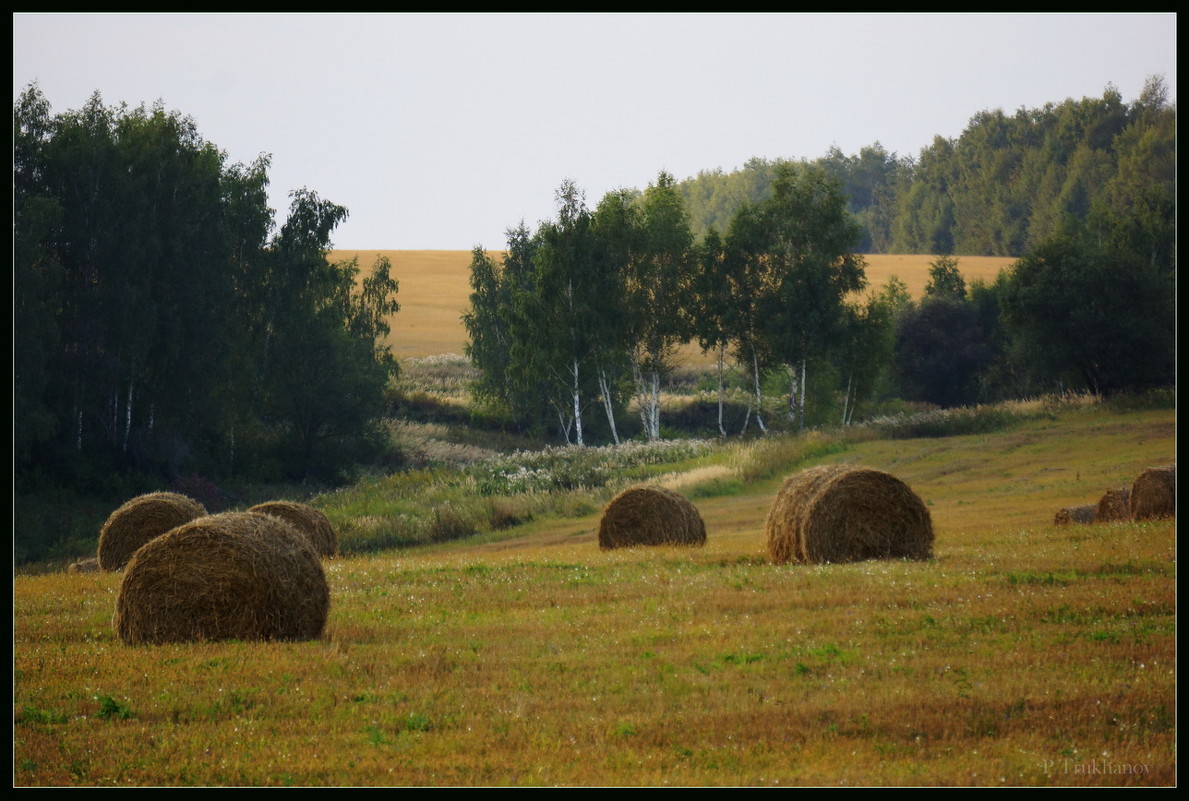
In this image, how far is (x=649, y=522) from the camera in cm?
2575

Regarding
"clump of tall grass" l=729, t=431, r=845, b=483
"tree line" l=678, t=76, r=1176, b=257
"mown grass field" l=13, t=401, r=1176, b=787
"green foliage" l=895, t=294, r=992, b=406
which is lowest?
"clump of tall grass" l=729, t=431, r=845, b=483

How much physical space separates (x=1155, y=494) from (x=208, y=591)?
19.8m

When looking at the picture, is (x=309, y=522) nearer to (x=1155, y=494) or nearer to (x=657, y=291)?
(x=1155, y=494)

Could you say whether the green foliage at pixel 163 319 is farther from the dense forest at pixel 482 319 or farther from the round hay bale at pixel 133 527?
the round hay bale at pixel 133 527

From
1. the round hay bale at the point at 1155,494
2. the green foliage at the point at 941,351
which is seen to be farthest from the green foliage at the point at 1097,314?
the round hay bale at the point at 1155,494

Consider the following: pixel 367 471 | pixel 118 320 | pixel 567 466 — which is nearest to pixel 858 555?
pixel 567 466

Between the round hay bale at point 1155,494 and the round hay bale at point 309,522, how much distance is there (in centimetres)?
1817

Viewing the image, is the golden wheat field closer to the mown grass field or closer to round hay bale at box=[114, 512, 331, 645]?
the mown grass field

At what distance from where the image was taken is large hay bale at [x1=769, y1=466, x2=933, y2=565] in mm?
20078

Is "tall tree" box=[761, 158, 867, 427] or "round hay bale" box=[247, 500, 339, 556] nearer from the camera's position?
"round hay bale" box=[247, 500, 339, 556]

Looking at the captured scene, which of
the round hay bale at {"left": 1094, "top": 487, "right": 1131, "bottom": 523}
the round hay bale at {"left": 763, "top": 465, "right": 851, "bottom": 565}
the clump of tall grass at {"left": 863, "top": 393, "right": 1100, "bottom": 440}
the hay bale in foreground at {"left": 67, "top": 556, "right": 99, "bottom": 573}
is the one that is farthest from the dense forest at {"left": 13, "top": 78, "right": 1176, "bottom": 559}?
the round hay bale at {"left": 763, "top": 465, "right": 851, "bottom": 565}

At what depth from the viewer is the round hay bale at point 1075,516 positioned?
25.7 metres

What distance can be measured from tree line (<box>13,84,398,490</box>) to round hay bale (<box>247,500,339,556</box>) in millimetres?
20423

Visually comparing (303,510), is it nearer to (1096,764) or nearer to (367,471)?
(1096,764)
